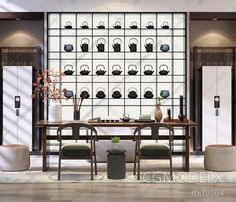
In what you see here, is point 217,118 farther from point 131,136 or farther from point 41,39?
point 41,39

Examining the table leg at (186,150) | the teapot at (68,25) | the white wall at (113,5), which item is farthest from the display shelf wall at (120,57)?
the table leg at (186,150)

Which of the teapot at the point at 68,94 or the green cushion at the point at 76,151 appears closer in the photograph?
the green cushion at the point at 76,151

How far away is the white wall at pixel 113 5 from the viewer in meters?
8.98

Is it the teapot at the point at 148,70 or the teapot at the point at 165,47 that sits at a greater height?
the teapot at the point at 165,47

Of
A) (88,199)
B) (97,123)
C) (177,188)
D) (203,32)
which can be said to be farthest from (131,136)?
(203,32)

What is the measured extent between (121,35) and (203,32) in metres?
1.77

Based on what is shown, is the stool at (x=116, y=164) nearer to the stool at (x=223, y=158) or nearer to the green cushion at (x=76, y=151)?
the green cushion at (x=76, y=151)

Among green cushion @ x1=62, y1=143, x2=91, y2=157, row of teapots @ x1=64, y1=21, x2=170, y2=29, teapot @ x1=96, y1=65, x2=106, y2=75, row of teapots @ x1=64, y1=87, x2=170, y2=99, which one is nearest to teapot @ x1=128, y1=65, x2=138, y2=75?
row of teapots @ x1=64, y1=87, x2=170, y2=99

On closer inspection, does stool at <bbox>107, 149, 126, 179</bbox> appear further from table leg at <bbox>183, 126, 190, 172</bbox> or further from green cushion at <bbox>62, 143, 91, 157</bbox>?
table leg at <bbox>183, 126, 190, 172</bbox>

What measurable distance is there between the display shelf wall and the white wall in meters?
0.14

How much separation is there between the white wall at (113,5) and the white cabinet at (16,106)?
1.11 metres

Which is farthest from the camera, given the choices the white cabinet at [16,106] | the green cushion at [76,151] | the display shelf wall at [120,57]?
the white cabinet at [16,106]

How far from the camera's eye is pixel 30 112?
9.35 metres

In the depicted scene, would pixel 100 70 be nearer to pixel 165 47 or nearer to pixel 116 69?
pixel 116 69
